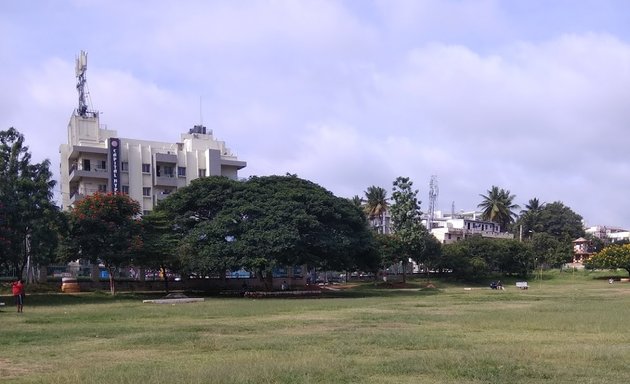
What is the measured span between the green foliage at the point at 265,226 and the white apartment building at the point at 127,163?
76.9ft

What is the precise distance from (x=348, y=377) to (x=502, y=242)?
8226 centimetres

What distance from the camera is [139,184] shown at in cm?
8031

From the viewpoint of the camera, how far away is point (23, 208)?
41812 mm

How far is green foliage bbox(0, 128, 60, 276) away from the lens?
41.6m

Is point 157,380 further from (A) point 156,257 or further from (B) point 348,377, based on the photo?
(A) point 156,257

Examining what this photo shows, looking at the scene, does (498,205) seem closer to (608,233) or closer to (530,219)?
(530,219)

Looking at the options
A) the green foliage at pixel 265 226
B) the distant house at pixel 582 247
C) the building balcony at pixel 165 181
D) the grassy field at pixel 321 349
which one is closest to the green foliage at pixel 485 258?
the green foliage at pixel 265 226

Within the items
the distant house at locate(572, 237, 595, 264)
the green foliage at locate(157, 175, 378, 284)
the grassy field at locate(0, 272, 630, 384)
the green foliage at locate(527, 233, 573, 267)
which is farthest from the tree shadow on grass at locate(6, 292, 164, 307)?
the distant house at locate(572, 237, 595, 264)

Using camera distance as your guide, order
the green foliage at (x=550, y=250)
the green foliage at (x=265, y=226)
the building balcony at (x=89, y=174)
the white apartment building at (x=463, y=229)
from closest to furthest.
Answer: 1. the green foliage at (x=265, y=226)
2. the building balcony at (x=89, y=174)
3. the green foliage at (x=550, y=250)
4. the white apartment building at (x=463, y=229)

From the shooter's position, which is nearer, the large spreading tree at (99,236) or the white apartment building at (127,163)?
the large spreading tree at (99,236)

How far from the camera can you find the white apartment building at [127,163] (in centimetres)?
7775

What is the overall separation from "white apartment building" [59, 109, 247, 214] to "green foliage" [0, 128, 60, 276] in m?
31.9

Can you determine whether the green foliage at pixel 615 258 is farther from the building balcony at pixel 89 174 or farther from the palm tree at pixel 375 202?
the building balcony at pixel 89 174

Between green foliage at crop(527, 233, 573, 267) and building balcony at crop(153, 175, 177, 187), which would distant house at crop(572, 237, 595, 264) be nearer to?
green foliage at crop(527, 233, 573, 267)
